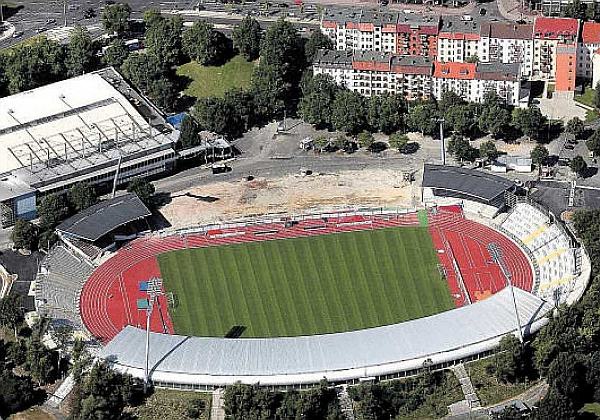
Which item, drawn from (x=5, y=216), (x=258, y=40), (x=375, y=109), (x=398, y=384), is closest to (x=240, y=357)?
(x=398, y=384)

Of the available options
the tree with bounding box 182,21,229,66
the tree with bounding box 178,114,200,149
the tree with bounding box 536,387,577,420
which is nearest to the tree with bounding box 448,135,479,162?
→ the tree with bounding box 178,114,200,149

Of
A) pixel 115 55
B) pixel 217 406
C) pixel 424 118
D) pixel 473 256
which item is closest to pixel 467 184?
pixel 473 256

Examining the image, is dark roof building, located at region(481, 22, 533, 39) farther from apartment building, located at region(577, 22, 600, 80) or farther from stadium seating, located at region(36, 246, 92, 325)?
stadium seating, located at region(36, 246, 92, 325)

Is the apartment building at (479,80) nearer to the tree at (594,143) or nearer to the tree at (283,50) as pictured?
the tree at (594,143)

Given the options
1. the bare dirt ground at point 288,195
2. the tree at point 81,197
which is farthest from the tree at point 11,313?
the bare dirt ground at point 288,195

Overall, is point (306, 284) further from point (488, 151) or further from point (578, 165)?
point (578, 165)

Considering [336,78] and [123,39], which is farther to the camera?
[123,39]

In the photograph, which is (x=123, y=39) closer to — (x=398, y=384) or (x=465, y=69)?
(x=465, y=69)
